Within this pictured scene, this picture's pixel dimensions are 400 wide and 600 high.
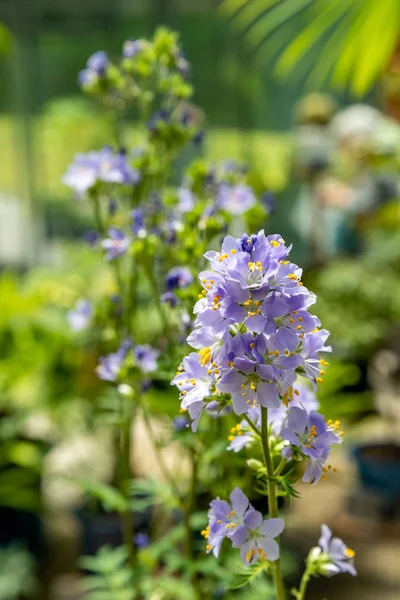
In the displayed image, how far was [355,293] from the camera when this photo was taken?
139 inches

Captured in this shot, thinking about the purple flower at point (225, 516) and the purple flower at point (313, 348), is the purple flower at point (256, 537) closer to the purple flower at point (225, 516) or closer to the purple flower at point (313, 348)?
the purple flower at point (225, 516)

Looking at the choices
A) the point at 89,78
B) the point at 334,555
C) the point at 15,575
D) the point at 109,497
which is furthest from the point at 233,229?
the point at 334,555

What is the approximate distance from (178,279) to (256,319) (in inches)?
20.7

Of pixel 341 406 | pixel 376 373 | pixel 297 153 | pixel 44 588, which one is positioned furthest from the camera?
pixel 297 153

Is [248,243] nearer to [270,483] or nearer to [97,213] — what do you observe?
[270,483]

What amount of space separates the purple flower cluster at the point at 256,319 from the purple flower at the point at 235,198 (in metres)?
0.68

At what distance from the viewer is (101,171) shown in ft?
4.48

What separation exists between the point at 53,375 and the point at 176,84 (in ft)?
5.26

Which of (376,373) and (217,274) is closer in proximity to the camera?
(217,274)

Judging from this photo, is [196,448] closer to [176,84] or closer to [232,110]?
[176,84]

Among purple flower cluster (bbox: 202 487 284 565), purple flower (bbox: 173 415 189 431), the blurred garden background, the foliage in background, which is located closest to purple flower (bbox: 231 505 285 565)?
purple flower cluster (bbox: 202 487 284 565)

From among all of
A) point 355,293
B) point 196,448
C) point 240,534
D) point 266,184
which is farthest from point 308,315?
point 266,184

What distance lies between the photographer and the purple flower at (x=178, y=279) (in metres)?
1.16

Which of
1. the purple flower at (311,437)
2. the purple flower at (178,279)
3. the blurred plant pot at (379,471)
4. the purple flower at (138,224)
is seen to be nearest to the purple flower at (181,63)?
the purple flower at (138,224)
